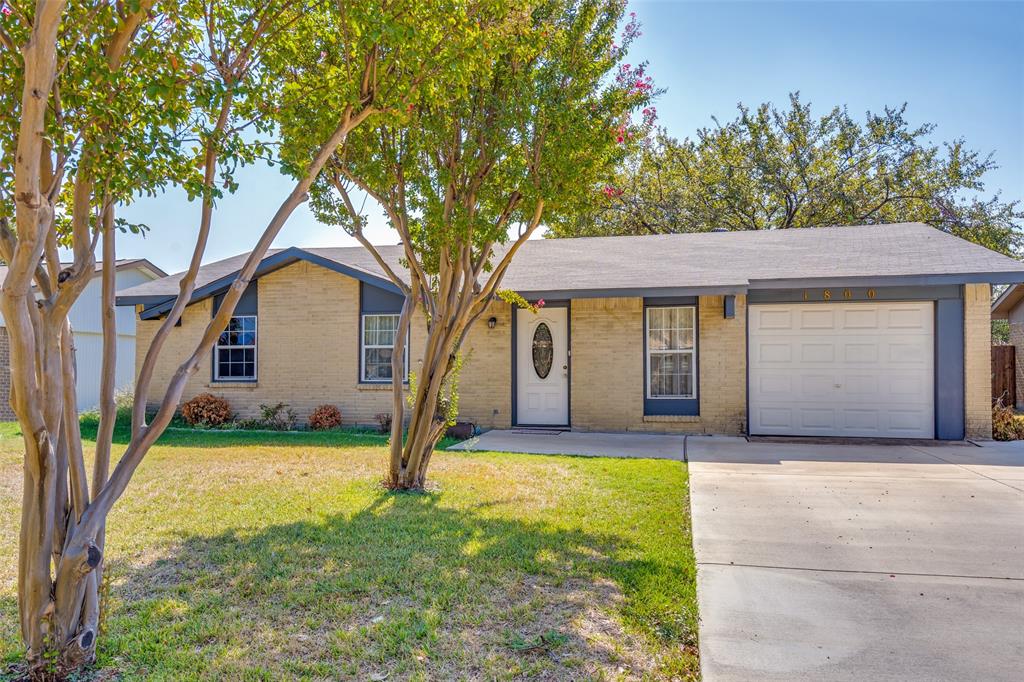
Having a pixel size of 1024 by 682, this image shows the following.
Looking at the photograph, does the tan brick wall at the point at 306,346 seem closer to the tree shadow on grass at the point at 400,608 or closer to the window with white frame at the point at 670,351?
the window with white frame at the point at 670,351

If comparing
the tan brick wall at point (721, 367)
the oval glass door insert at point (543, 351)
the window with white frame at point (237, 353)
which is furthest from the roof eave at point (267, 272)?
the tan brick wall at point (721, 367)

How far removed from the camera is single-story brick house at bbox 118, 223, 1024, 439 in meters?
10.3

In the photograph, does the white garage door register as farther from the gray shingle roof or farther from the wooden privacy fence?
the wooden privacy fence

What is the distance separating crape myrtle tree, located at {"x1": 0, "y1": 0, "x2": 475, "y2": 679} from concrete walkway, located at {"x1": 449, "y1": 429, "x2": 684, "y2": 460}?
6.45m

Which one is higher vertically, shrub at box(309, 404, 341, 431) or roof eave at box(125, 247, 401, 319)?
roof eave at box(125, 247, 401, 319)

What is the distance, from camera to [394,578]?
4137 mm

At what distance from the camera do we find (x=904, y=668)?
9.91 ft

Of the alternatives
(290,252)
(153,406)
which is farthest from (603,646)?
(153,406)

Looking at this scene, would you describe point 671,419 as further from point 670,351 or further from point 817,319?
point 817,319

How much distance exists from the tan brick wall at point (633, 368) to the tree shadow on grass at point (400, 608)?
638 centimetres

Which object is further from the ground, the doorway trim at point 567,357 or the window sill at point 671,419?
the doorway trim at point 567,357

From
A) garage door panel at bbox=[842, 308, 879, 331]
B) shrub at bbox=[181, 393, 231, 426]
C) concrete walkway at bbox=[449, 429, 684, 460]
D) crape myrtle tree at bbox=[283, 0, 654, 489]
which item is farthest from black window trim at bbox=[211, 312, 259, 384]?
garage door panel at bbox=[842, 308, 879, 331]

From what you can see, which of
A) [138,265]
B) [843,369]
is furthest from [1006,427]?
[138,265]

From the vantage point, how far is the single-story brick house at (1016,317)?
612 inches
